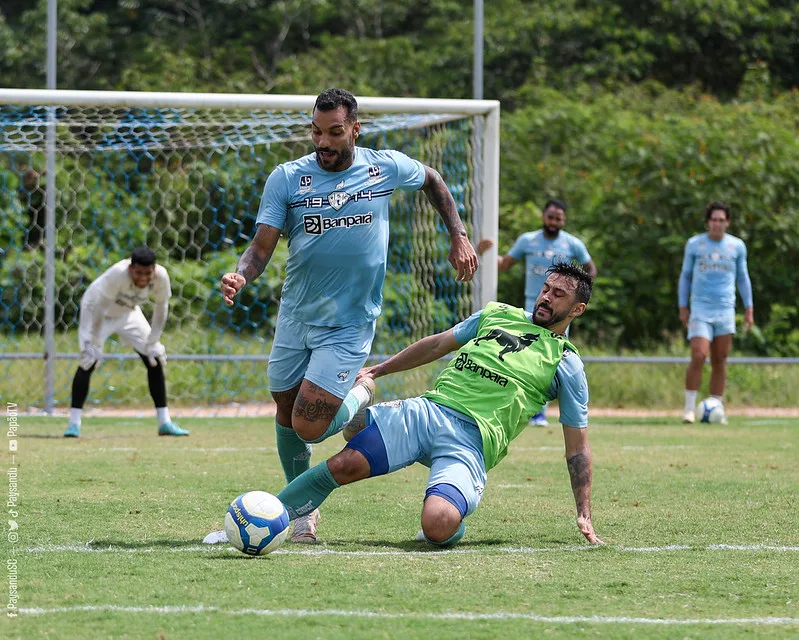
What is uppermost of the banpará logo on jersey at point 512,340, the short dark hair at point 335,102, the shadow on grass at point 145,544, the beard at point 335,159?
the short dark hair at point 335,102

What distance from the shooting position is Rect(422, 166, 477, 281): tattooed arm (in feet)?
20.7

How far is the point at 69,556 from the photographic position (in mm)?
5289

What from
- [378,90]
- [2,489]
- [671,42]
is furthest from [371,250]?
[671,42]

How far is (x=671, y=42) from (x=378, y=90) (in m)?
6.31

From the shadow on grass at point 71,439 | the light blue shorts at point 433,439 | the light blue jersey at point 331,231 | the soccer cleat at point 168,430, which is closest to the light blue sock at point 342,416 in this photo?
the light blue shorts at point 433,439

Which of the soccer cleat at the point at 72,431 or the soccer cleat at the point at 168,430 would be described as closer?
the soccer cleat at the point at 72,431

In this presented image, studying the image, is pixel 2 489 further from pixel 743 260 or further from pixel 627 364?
pixel 627 364

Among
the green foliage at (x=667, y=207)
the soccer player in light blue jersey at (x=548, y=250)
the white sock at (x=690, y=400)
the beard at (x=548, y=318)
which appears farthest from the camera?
the green foliage at (x=667, y=207)

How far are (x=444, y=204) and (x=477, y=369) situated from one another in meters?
0.93

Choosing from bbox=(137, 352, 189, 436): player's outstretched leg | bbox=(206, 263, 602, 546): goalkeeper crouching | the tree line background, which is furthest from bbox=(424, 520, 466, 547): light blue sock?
the tree line background

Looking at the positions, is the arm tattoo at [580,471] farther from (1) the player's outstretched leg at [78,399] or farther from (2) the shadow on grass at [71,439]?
(1) the player's outstretched leg at [78,399]

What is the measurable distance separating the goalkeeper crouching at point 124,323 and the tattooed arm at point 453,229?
454 centimetres

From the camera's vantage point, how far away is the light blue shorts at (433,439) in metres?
5.82

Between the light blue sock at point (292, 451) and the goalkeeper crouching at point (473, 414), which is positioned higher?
the goalkeeper crouching at point (473, 414)
